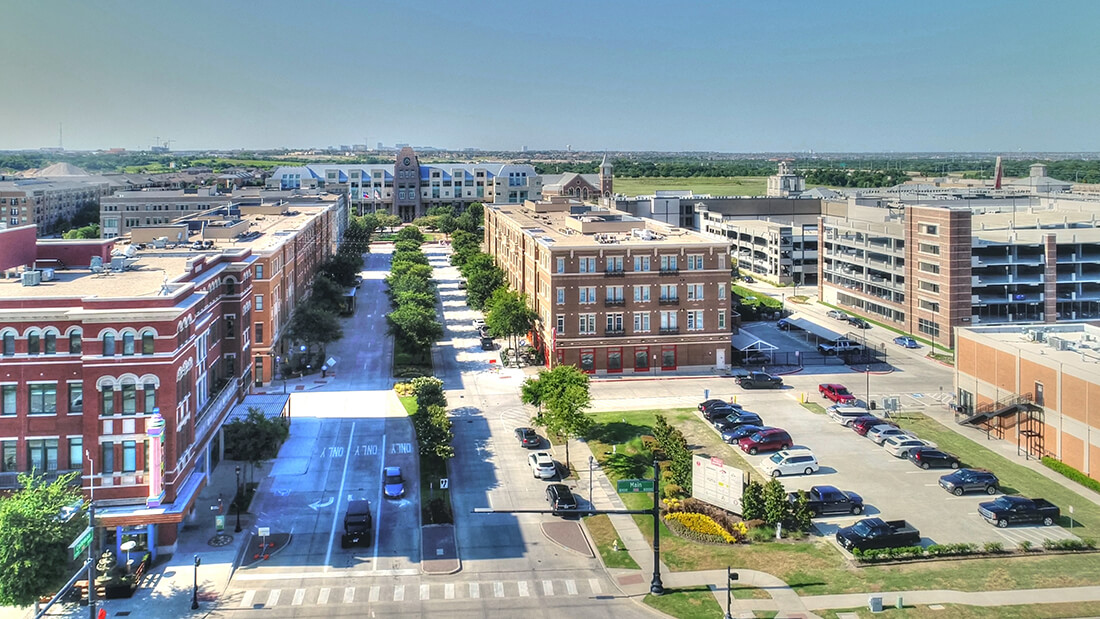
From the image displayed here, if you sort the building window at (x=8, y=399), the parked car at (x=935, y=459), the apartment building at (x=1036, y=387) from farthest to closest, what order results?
the parked car at (x=935, y=459) → the apartment building at (x=1036, y=387) → the building window at (x=8, y=399)

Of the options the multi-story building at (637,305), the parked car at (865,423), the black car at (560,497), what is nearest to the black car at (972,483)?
the parked car at (865,423)

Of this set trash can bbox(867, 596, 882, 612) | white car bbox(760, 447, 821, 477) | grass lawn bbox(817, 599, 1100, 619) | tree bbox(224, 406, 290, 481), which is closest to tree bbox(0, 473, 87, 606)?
tree bbox(224, 406, 290, 481)

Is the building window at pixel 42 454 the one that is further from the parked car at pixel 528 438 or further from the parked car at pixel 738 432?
the parked car at pixel 738 432

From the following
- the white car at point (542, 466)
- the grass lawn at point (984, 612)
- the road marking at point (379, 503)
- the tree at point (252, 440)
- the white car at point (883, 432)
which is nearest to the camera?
the grass lawn at point (984, 612)

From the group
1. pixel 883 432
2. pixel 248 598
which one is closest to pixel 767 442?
pixel 883 432

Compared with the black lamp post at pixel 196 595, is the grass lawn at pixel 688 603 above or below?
below

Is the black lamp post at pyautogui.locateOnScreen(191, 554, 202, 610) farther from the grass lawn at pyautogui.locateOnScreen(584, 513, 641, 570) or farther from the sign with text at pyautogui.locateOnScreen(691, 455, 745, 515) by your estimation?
the sign with text at pyautogui.locateOnScreen(691, 455, 745, 515)
